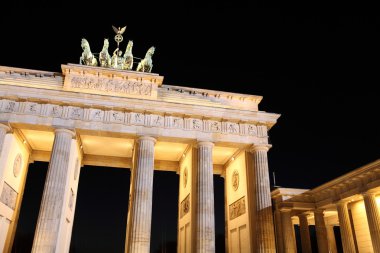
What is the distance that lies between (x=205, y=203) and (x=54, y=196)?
9.60 metres

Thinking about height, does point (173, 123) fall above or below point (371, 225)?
above

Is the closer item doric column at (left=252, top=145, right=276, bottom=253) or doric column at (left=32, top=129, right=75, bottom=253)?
doric column at (left=32, top=129, right=75, bottom=253)

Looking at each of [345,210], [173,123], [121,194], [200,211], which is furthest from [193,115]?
[121,194]

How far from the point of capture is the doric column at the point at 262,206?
2280 centimetres

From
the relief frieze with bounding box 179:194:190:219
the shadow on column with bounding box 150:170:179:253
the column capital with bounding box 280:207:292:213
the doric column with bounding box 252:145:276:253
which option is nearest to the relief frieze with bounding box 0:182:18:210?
the relief frieze with bounding box 179:194:190:219

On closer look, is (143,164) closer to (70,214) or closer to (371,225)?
(70,214)

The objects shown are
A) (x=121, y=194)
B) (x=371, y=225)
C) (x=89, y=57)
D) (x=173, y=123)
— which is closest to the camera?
(x=371, y=225)

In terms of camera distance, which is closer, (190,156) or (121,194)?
(190,156)

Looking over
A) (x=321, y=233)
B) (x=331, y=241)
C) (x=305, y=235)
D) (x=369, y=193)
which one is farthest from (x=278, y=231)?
(x=369, y=193)

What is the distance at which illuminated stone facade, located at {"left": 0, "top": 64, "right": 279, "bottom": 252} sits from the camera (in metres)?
22.3

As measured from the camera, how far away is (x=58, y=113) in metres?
23.5

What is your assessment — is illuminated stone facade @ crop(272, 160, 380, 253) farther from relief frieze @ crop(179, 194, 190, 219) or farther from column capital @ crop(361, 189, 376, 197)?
relief frieze @ crop(179, 194, 190, 219)

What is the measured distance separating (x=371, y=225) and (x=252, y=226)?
25.1 ft

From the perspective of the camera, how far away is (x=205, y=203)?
76.0ft
